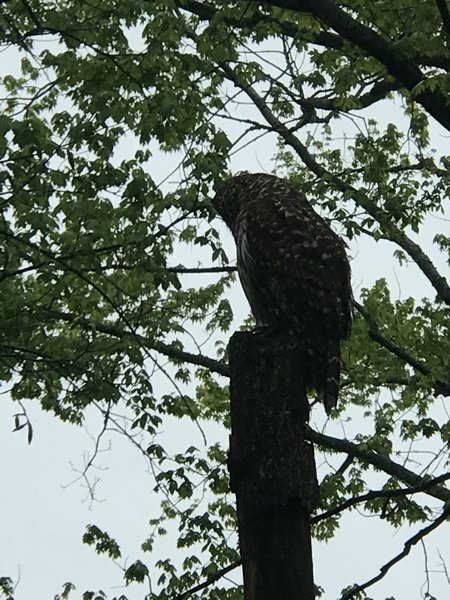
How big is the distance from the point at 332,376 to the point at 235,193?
2171mm

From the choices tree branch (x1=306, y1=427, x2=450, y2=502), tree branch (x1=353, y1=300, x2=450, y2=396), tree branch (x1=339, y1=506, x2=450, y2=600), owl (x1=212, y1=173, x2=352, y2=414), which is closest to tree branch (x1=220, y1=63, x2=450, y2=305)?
tree branch (x1=353, y1=300, x2=450, y2=396)

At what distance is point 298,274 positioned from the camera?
18.8 ft

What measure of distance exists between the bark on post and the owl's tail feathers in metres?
1.26

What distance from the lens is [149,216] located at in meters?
7.63

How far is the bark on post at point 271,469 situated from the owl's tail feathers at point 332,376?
4.13ft

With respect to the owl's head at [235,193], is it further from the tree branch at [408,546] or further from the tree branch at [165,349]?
the tree branch at [408,546]

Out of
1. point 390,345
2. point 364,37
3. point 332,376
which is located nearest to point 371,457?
point 390,345

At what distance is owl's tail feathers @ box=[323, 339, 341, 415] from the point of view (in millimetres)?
5070

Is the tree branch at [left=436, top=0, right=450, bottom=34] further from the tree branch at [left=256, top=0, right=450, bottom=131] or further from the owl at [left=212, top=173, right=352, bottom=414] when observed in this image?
the owl at [left=212, top=173, right=352, bottom=414]

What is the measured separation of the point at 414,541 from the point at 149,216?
4104 mm

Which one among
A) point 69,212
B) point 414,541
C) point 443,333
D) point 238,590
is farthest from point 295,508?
point 443,333

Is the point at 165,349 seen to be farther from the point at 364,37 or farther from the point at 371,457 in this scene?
the point at 364,37

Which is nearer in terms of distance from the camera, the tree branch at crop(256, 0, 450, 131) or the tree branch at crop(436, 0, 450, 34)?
the tree branch at crop(436, 0, 450, 34)

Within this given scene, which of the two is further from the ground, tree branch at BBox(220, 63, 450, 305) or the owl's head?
tree branch at BBox(220, 63, 450, 305)
